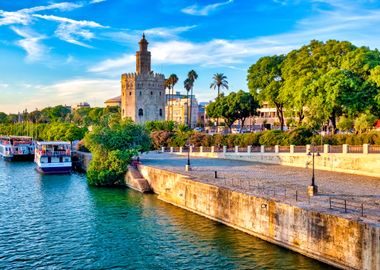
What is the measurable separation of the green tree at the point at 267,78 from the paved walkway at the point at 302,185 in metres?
22.3

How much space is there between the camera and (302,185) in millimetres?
28828

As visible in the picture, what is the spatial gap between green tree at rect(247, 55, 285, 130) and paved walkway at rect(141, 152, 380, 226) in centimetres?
2231

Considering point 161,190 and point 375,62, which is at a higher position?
point 375,62

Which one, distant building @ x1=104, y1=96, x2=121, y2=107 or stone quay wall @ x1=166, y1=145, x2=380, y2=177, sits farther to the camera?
distant building @ x1=104, y1=96, x2=121, y2=107

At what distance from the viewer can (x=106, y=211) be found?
3039 cm

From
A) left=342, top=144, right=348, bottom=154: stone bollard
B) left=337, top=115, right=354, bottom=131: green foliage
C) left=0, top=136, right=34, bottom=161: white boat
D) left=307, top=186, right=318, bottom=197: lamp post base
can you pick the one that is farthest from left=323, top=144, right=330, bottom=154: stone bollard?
left=0, top=136, right=34, bottom=161: white boat

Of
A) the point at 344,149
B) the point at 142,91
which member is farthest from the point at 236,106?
the point at 344,149

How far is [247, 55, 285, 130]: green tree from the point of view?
62.6 metres

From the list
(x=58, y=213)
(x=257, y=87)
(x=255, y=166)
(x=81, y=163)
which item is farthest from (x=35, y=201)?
(x=257, y=87)

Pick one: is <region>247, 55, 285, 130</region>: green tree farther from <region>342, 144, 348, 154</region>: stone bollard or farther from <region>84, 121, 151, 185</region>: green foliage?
<region>342, 144, 348, 154</region>: stone bollard

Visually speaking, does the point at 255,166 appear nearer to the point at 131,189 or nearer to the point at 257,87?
the point at 131,189

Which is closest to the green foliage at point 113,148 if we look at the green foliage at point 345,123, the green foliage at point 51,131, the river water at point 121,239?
the river water at point 121,239

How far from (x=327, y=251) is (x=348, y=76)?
97.9 ft

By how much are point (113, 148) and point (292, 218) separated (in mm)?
27074
